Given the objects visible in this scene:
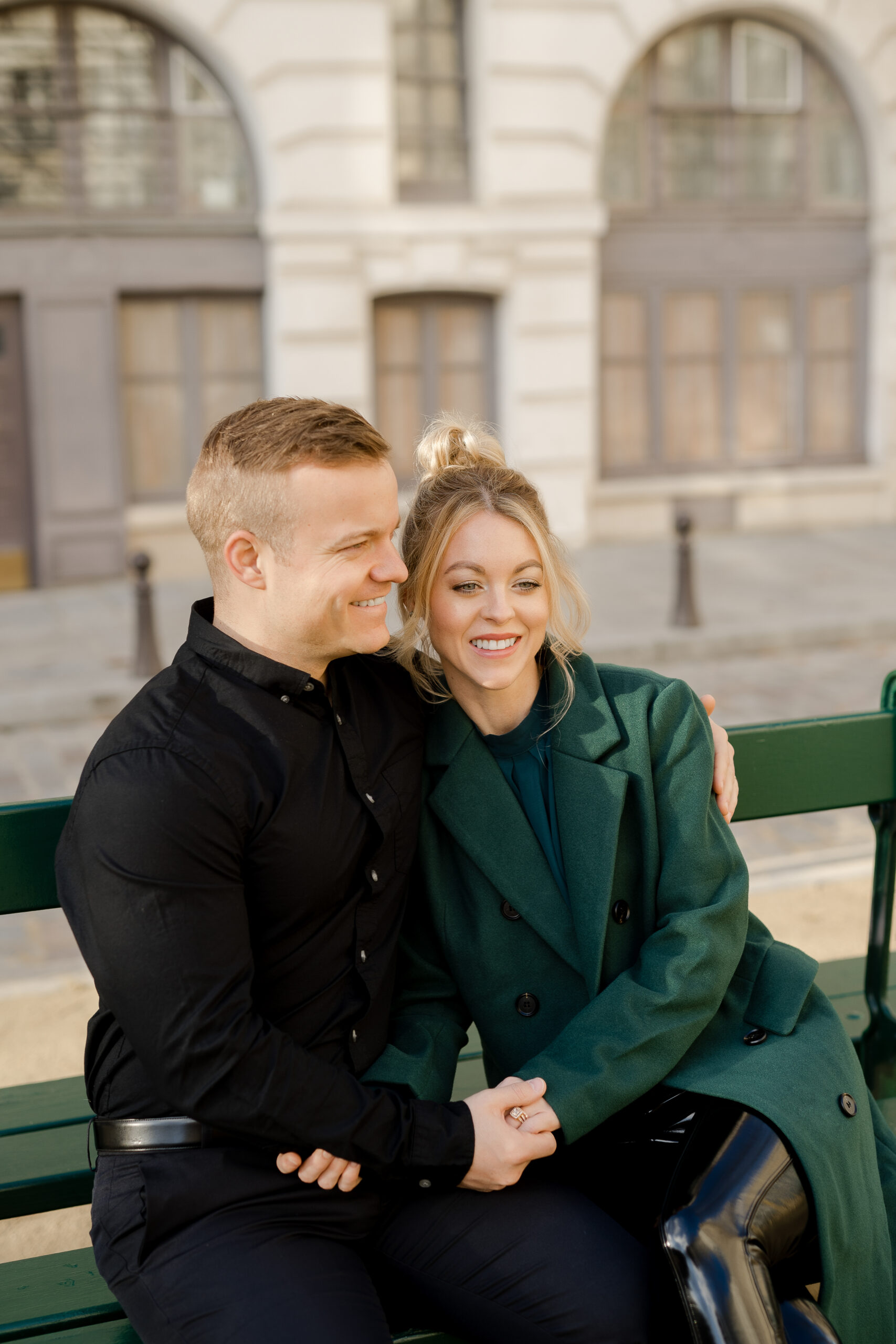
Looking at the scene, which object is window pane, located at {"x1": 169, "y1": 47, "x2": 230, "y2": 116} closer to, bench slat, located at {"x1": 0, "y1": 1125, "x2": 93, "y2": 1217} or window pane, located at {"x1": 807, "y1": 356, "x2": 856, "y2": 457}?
window pane, located at {"x1": 807, "y1": 356, "x2": 856, "y2": 457}

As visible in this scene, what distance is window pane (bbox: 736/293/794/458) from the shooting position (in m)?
16.7

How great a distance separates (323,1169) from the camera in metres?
2.33

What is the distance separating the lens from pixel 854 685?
31.2ft

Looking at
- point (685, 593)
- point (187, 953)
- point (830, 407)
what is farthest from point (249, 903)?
point (830, 407)

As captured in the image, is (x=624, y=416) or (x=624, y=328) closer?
(x=624, y=328)

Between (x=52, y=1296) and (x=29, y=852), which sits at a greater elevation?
(x=29, y=852)

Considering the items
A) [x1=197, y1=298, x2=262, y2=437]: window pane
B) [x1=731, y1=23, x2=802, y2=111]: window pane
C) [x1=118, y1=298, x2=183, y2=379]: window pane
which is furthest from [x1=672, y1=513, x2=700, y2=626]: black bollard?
[x1=731, y1=23, x2=802, y2=111]: window pane

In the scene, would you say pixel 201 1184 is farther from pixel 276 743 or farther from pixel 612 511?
pixel 612 511

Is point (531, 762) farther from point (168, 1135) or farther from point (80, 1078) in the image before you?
point (80, 1078)

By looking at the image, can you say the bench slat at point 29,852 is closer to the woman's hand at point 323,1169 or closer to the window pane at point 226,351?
the woman's hand at point 323,1169

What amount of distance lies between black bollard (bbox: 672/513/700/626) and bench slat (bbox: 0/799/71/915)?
8.48 m

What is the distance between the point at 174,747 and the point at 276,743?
188 mm

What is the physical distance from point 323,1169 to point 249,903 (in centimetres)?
45

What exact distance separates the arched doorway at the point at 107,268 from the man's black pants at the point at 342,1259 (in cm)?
1226
